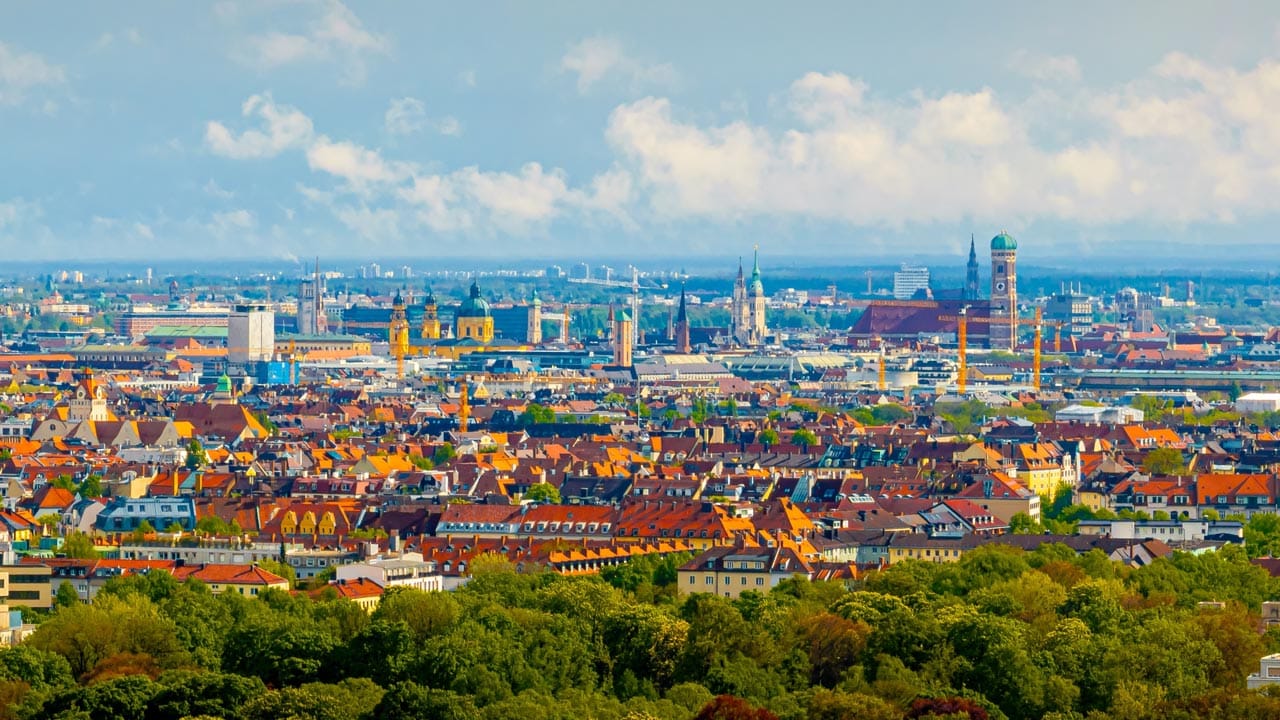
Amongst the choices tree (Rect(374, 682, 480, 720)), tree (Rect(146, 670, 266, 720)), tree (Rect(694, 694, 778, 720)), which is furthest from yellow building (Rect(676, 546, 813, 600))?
tree (Rect(694, 694, 778, 720))

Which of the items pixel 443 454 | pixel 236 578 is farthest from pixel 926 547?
pixel 443 454

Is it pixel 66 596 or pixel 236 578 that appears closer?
pixel 66 596

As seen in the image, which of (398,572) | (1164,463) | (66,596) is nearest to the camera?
(66,596)

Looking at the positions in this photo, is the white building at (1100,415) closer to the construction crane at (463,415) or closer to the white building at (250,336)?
the construction crane at (463,415)

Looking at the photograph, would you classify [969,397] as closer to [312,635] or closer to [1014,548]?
[1014,548]

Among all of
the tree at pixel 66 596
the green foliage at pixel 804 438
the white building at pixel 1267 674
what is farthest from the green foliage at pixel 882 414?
the white building at pixel 1267 674

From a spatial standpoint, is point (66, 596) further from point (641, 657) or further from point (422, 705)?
point (422, 705)
